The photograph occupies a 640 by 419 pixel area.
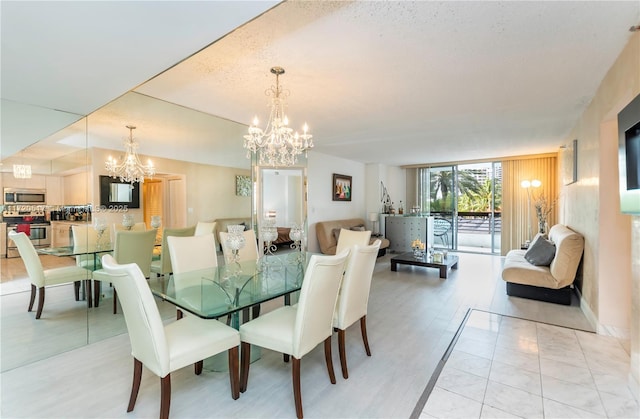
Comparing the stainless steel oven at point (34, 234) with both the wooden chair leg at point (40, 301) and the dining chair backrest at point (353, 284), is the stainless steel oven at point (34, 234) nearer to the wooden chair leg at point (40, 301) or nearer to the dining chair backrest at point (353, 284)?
the wooden chair leg at point (40, 301)

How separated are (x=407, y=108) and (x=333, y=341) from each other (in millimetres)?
2611

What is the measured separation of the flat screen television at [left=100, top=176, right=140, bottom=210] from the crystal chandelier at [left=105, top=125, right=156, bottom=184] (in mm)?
53

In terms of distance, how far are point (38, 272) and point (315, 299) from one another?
8.70 ft

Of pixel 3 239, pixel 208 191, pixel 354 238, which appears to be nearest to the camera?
pixel 3 239

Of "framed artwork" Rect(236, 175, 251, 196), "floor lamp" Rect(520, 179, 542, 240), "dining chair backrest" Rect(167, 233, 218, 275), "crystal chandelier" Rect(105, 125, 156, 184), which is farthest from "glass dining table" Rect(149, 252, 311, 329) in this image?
"floor lamp" Rect(520, 179, 542, 240)

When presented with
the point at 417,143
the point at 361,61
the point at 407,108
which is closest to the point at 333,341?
the point at 361,61

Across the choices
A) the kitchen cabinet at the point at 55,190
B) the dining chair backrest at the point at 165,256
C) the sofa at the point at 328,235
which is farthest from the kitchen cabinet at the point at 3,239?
the sofa at the point at 328,235

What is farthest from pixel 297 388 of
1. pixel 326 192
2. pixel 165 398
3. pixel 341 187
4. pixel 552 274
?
pixel 341 187

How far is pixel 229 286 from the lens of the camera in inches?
83.6

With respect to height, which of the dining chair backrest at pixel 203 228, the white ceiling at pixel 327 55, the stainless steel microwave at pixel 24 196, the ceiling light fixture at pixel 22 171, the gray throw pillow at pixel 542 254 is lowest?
the gray throw pillow at pixel 542 254

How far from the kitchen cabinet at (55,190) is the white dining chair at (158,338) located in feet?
5.03

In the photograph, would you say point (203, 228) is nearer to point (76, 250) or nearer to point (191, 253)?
point (191, 253)

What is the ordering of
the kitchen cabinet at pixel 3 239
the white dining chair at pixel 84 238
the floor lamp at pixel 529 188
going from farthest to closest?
the floor lamp at pixel 529 188, the white dining chair at pixel 84 238, the kitchen cabinet at pixel 3 239

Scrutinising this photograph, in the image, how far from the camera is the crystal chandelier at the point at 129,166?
293 centimetres
